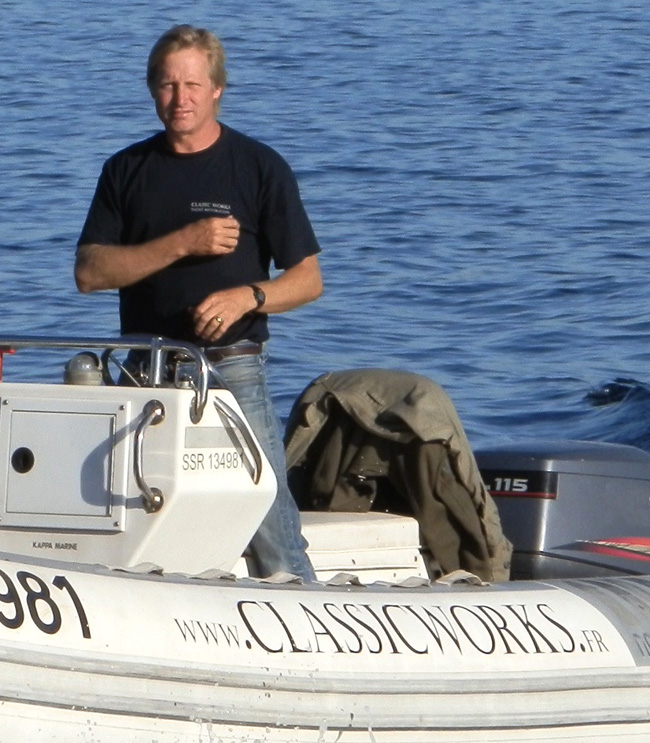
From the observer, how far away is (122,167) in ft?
13.2

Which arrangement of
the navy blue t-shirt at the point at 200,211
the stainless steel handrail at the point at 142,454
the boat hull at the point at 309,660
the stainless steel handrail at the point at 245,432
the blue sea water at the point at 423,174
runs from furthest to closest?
the blue sea water at the point at 423,174 < the navy blue t-shirt at the point at 200,211 < the stainless steel handrail at the point at 245,432 < the stainless steel handrail at the point at 142,454 < the boat hull at the point at 309,660

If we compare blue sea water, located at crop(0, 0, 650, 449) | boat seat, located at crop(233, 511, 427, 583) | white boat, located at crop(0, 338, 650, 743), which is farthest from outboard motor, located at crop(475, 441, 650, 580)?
blue sea water, located at crop(0, 0, 650, 449)

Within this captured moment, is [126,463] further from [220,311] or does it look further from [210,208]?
[210,208]

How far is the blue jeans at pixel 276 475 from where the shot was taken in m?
4.00

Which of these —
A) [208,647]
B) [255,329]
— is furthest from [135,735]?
[255,329]

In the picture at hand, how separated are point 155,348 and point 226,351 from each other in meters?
0.27

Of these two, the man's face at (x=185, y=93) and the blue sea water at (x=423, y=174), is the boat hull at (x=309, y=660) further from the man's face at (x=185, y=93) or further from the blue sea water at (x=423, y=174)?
the blue sea water at (x=423, y=174)

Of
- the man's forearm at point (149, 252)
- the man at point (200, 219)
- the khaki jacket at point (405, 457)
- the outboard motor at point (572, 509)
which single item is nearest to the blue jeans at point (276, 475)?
the man at point (200, 219)

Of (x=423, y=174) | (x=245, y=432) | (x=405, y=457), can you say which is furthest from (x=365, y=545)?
(x=423, y=174)

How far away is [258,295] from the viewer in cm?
392

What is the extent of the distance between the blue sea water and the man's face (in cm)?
442

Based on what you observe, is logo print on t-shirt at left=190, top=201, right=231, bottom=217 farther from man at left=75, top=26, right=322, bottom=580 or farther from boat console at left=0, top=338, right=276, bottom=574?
boat console at left=0, top=338, right=276, bottom=574

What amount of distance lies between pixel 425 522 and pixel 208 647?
3.54 feet

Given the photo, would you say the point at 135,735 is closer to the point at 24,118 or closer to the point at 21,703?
the point at 21,703
